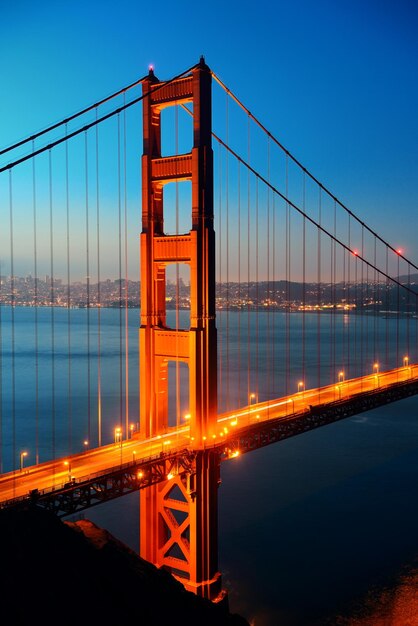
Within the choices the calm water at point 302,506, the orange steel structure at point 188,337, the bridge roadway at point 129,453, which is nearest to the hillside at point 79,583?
the bridge roadway at point 129,453

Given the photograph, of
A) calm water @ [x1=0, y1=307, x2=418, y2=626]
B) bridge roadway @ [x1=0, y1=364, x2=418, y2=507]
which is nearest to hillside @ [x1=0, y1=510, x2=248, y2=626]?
bridge roadway @ [x1=0, y1=364, x2=418, y2=507]

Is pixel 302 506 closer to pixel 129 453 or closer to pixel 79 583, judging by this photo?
pixel 129 453

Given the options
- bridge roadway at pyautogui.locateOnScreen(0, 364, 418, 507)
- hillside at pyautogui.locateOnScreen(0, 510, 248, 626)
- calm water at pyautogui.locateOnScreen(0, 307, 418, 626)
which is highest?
bridge roadway at pyautogui.locateOnScreen(0, 364, 418, 507)

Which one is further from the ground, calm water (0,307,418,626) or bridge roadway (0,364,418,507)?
bridge roadway (0,364,418,507)

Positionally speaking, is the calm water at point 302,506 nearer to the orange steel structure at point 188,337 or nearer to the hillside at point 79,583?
the orange steel structure at point 188,337

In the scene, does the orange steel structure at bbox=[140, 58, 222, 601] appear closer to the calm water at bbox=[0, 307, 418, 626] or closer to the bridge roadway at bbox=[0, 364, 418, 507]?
the bridge roadway at bbox=[0, 364, 418, 507]

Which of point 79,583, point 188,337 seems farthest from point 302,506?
point 79,583

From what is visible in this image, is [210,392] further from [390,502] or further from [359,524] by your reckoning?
[390,502]

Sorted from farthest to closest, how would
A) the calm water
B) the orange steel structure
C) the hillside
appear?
1. the calm water
2. the orange steel structure
3. the hillside
